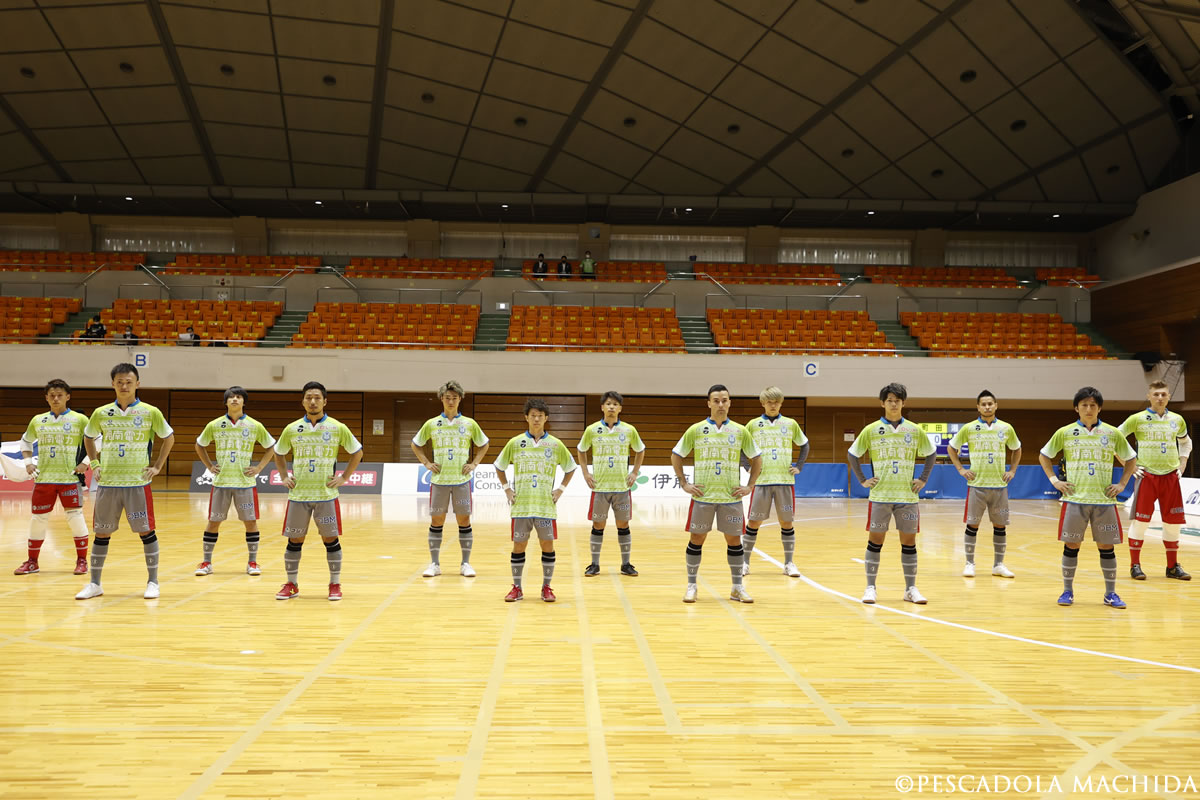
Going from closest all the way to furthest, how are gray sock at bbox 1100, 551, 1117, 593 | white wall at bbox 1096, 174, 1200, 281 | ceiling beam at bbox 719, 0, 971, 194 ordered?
1. gray sock at bbox 1100, 551, 1117, 593
2. ceiling beam at bbox 719, 0, 971, 194
3. white wall at bbox 1096, 174, 1200, 281

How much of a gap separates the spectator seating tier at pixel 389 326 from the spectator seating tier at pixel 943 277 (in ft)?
48.9

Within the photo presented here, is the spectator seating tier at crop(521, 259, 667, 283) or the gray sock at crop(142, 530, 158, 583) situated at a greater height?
the spectator seating tier at crop(521, 259, 667, 283)

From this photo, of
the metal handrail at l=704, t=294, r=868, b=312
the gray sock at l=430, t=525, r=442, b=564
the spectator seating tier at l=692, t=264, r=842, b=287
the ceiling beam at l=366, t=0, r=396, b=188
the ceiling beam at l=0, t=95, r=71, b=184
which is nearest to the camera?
the gray sock at l=430, t=525, r=442, b=564

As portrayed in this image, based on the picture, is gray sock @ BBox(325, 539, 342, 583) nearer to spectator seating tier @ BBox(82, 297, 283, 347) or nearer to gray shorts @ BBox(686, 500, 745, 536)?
gray shorts @ BBox(686, 500, 745, 536)

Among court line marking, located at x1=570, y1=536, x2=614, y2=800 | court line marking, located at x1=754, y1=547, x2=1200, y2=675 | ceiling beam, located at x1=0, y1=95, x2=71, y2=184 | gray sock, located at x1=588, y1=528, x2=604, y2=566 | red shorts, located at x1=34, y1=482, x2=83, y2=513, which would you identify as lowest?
court line marking, located at x1=754, y1=547, x2=1200, y2=675

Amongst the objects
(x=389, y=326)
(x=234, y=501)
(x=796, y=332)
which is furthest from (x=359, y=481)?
(x=796, y=332)

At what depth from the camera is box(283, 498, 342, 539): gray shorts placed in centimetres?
748

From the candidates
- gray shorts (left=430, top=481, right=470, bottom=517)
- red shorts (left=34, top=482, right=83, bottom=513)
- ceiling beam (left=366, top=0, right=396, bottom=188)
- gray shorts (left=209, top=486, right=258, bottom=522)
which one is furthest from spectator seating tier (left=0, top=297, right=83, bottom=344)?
gray shorts (left=430, top=481, right=470, bottom=517)

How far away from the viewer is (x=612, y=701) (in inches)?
187

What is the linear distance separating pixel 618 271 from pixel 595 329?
448cm

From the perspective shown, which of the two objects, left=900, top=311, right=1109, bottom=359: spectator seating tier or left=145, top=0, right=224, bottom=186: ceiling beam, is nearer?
left=145, top=0, right=224, bottom=186: ceiling beam

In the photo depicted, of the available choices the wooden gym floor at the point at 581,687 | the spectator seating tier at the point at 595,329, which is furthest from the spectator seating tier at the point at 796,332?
the wooden gym floor at the point at 581,687

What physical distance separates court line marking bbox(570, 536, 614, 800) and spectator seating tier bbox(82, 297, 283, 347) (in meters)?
19.3

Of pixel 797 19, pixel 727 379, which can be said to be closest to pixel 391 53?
pixel 797 19
